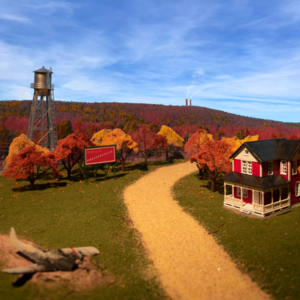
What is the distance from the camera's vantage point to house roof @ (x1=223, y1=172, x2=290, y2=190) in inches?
856

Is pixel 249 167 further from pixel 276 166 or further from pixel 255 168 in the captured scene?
pixel 276 166

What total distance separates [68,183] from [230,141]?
26.0 m

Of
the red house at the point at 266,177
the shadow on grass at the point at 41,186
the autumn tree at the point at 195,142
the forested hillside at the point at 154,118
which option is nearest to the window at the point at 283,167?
the red house at the point at 266,177

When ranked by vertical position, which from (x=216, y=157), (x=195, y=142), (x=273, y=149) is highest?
(x=195, y=142)

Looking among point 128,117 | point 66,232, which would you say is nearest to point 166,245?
point 66,232

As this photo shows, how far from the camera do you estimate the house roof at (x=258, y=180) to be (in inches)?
856

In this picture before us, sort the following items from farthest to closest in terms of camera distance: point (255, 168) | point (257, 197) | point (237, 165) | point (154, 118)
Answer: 1. point (154, 118)
2. point (237, 165)
3. point (255, 168)
4. point (257, 197)

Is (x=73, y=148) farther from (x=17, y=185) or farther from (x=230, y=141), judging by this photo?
(x=230, y=141)

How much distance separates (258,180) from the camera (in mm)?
22516

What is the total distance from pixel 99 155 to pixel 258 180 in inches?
878

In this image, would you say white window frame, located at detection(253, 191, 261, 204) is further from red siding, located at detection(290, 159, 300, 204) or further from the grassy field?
red siding, located at detection(290, 159, 300, 204)

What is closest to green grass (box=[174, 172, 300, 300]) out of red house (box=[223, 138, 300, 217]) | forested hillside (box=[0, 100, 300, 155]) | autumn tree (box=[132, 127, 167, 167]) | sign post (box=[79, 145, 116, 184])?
red house (box=[223, 138, 300, 217])

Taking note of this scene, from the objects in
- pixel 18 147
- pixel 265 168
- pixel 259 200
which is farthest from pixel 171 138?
pixel 259 200

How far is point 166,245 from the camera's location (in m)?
17.4
